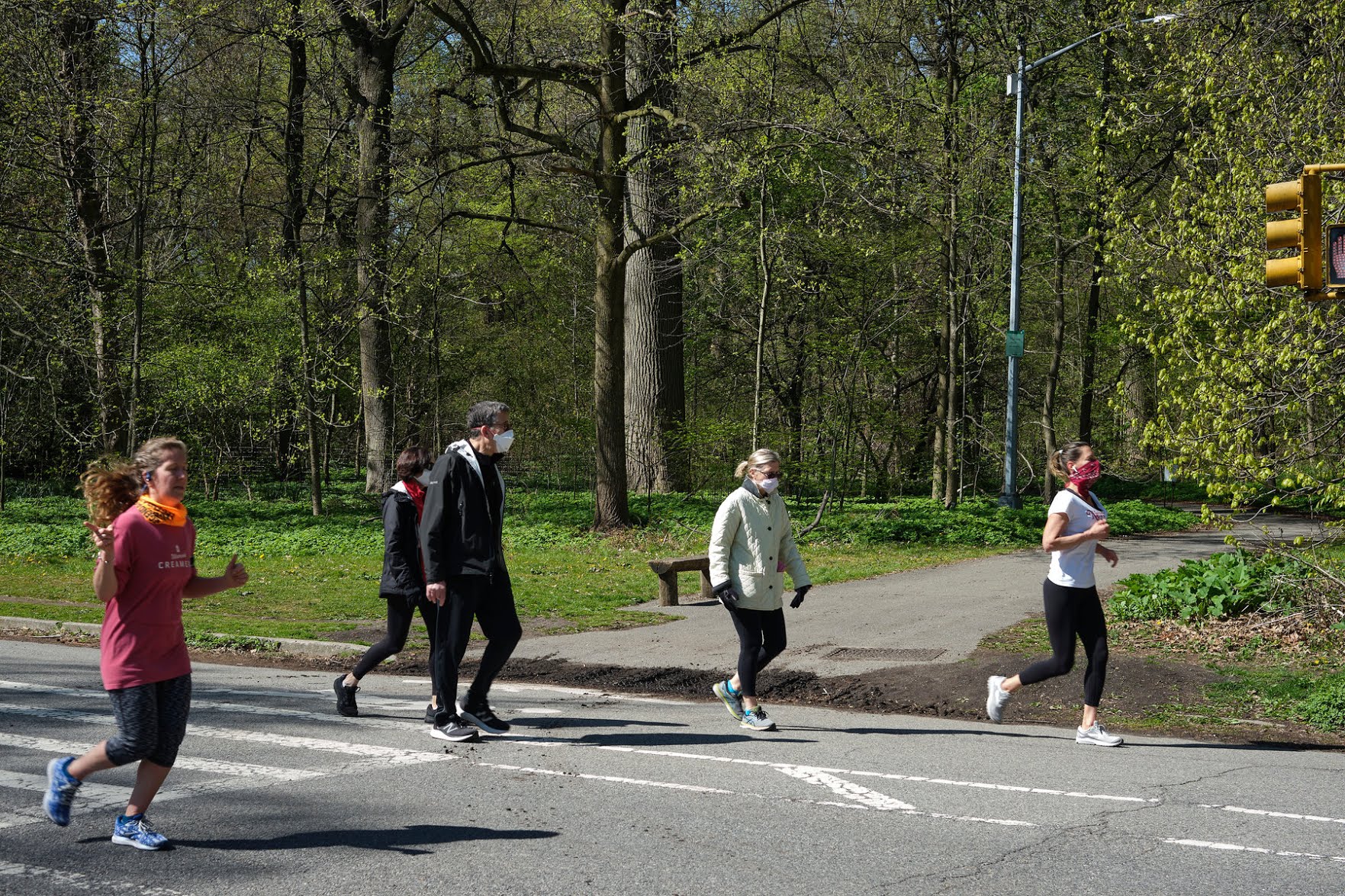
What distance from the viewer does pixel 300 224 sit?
102 feet

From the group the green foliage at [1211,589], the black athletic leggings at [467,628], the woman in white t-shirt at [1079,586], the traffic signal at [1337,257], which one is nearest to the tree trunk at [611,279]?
the green foliage at [1211,589]

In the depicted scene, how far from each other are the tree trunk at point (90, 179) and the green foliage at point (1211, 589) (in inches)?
783

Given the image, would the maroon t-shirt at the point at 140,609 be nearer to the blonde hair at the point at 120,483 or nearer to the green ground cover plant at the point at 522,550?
the blonde hair at the point at 120,483

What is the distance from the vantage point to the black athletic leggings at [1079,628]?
8141 millimetres

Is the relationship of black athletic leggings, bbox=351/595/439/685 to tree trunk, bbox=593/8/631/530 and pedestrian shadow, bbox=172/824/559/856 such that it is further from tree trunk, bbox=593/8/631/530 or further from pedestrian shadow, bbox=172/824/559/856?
tree trunk, bbox=593/8/631/530

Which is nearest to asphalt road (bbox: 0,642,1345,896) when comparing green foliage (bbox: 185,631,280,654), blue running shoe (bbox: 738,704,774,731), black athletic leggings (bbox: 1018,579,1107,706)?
blue running shoe (bbox: 738,704,774,731)

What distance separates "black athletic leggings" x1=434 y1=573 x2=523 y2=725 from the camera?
797 cm

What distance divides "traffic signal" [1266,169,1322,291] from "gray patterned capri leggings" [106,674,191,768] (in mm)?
7787

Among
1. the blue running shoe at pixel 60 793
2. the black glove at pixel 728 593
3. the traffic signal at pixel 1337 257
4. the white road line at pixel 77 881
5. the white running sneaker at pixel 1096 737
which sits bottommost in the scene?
the white running sneaker at pixel 1096 737

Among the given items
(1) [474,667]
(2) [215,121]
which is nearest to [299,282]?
(2) [215,121]

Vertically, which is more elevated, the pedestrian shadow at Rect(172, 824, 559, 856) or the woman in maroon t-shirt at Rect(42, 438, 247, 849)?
the woman in maroon t-shirt at Rect(42, 438, 247, 849)

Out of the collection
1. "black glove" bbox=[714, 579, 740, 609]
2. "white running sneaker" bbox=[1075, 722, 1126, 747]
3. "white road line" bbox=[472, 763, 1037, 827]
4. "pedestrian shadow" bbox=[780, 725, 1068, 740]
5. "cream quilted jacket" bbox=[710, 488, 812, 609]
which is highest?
"cream quilted jacket" bbox=[710, 488, 812, 609]

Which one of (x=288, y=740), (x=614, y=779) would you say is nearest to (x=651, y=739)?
(x=614, y=779)

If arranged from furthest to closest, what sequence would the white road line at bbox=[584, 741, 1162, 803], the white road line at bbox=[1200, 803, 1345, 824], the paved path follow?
the paved path
the white road line at bbox=[584, 741, 1162, 803]
the white road line at bbox=[1200, 803, 1345, 824]
